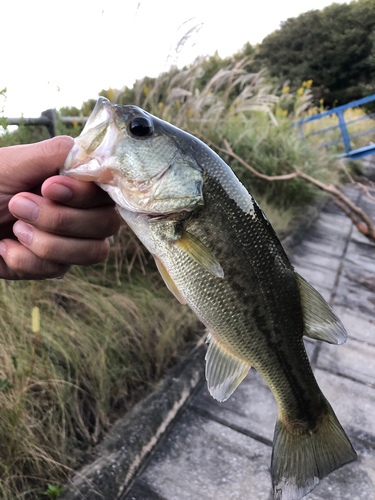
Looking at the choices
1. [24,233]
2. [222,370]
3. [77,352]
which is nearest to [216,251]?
[222,370]

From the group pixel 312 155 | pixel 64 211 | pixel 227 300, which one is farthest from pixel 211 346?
pixel 312 155

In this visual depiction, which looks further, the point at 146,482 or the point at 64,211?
the point at 146,482

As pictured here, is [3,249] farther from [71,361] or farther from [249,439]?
[249,439]

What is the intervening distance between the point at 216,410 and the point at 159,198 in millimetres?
1638

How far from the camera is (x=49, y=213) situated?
107cm

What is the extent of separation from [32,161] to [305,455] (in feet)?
4.07

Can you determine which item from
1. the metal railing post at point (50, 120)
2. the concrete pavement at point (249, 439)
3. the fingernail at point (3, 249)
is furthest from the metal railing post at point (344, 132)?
the fingernail at point (3, 249)

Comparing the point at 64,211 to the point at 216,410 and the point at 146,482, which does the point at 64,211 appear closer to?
the point at 146,482

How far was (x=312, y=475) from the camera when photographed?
1075mm

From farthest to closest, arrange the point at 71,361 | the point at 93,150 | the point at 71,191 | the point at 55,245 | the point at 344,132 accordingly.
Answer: the point at 344,132 < the point at 71,361 < the point at 55,245 < the point at 71,191 < the point at 93,150

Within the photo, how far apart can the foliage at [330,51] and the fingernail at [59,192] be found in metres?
6.16

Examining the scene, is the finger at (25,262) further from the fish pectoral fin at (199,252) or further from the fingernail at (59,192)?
the fish pectoral fin at (199,252)

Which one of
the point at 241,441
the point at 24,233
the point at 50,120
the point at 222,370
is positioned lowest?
the point at 241,441

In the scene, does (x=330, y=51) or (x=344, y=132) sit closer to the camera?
(x=330, y=51)
